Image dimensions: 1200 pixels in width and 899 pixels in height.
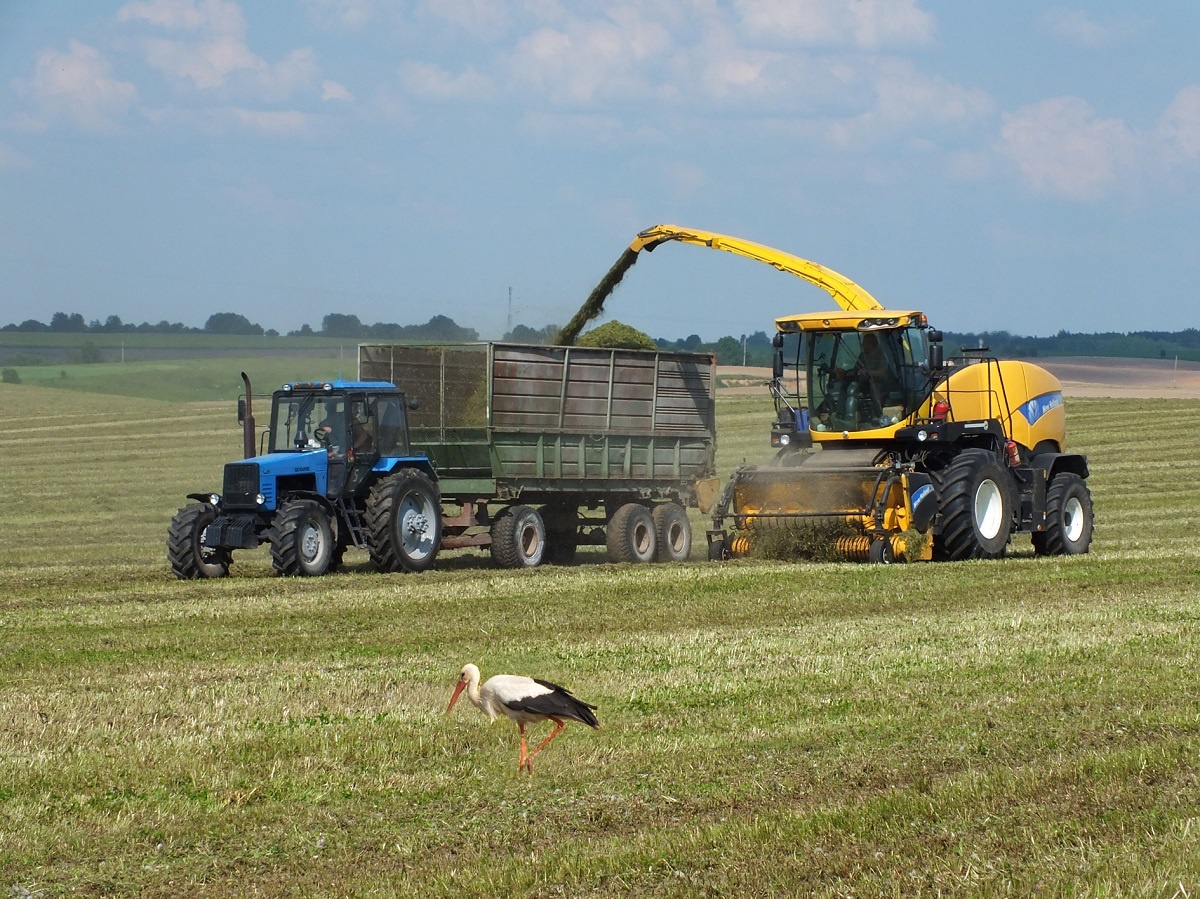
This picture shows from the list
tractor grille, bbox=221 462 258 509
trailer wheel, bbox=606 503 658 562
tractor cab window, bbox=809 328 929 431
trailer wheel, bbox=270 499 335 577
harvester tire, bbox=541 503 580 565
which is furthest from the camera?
harvester tire, bbox=541 503 580 565

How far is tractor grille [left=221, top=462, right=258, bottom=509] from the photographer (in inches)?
683

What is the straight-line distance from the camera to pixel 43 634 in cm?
1266

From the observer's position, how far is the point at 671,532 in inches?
835

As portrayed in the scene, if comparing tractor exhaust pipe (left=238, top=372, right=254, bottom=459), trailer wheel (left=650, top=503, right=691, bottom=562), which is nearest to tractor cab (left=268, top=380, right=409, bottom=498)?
tractor exhaust pipe (left=238, top=372, right=254, bottom=459)

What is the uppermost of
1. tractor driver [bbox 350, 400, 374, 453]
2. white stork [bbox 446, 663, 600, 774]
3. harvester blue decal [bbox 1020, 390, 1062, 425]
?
harvester blue decal [bbox 1020, 390, 1062, 425]

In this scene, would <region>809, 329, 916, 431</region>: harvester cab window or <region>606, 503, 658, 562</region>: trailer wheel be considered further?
<region>606, 503, 658, 562</region>: trailer wheel

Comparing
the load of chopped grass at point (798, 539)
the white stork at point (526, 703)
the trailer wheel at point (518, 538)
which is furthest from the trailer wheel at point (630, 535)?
the white stork at point (526, 703)

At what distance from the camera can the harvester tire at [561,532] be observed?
816 inches

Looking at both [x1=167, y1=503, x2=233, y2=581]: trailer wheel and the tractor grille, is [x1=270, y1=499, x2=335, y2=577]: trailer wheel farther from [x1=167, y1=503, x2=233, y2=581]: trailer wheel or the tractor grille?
[x1=167, y1=503, x2=233, y2=581]: trailer wheel

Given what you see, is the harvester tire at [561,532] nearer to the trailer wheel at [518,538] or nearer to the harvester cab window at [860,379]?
the trailer wheel at [518,538]

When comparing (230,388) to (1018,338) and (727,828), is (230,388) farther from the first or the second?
(727,828)

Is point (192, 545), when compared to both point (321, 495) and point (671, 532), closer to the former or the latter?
point (321, 495)

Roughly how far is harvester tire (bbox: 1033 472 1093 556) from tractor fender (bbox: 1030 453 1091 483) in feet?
0.45

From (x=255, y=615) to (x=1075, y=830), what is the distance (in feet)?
29.9
